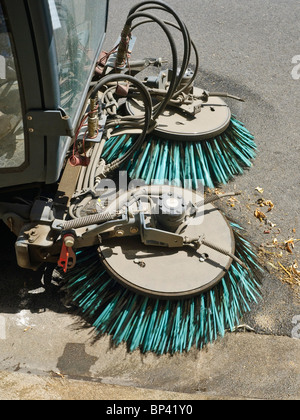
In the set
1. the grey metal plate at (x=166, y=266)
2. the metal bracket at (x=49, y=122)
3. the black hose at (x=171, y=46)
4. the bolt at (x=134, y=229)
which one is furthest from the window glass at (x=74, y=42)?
the grey metal plate at (x=166, y=266)

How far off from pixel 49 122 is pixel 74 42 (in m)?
0.45

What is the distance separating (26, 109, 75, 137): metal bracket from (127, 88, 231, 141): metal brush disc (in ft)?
4.26

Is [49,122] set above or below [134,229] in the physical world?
above

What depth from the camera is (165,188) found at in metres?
2.79

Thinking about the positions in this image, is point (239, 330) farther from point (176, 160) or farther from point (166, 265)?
point (176, 160)

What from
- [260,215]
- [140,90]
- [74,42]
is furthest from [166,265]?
[74,42]

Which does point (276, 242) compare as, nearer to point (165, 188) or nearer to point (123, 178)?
point (165, 188)

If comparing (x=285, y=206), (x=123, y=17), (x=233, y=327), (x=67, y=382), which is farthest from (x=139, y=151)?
(x=123, y=17)

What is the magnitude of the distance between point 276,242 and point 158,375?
116 cm

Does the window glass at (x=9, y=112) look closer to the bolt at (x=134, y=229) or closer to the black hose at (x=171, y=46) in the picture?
the bolt at (x=134, y=229)

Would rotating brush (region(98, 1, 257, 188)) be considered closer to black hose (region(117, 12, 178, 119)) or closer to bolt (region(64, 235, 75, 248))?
black hose (region(117, 12, 178, 119))

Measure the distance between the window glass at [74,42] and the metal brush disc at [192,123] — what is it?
0.68 m

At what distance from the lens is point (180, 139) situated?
10.5 ft

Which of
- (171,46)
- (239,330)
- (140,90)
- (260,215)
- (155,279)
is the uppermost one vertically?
(171,46)
